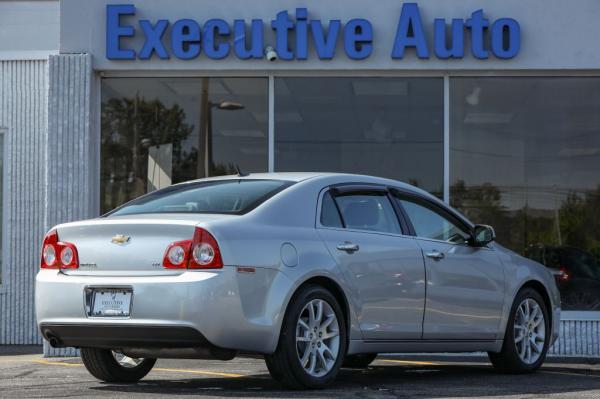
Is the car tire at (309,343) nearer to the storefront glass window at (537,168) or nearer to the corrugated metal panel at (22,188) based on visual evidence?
the storefront glass window at (537,168)

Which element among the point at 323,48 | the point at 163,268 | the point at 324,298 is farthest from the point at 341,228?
the point at 323,48

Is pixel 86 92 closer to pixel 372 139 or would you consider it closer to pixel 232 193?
pixel 372 139

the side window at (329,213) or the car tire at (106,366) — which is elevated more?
the side window at (329,213)

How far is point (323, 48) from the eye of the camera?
42.3 ft

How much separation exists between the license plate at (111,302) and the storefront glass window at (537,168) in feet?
20.9

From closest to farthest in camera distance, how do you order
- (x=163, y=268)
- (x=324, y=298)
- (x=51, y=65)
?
(x=163, y=268) < (x=324, y=298) < (x=51, y=65)

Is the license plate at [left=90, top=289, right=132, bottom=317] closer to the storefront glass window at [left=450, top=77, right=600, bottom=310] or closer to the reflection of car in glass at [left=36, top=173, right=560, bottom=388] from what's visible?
the reflection of car in glass at [left=36, top=173, right=560, bottom=388]

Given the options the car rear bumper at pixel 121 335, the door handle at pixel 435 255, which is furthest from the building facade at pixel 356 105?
the car rear bumper at pixel 121 335

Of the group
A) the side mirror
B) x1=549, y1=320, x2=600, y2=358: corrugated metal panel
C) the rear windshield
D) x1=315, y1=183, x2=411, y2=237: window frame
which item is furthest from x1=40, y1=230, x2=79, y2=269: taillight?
x1=549, y1=320, x2=600, y2=358: corrugated metal panel

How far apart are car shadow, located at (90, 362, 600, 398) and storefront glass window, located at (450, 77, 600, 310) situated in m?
2.83

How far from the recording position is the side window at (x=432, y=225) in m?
8.92

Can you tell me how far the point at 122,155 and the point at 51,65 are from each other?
1.25m

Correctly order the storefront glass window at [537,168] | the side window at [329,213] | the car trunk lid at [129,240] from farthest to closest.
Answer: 1. the storefront glass window at [537,168]
2. the side window at [329,213]
3. the car trunk lid at [129,240]

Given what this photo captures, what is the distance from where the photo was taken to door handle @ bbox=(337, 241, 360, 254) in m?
8.00
